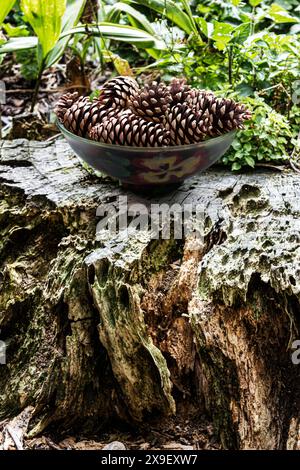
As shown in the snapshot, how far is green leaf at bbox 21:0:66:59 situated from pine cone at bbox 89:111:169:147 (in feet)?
1.56

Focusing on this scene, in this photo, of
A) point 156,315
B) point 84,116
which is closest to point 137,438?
point 156,315

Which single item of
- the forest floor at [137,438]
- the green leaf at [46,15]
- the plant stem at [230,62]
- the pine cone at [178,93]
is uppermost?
the green leaf at [46,15]

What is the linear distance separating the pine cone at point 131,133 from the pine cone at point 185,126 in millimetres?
18

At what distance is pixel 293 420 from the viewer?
1038 millimetres

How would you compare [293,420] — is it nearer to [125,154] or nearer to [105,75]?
[125,154]

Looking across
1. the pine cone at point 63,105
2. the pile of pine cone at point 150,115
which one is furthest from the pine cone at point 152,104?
the pine cone at point 63,105

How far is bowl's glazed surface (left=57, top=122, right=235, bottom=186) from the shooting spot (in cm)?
115

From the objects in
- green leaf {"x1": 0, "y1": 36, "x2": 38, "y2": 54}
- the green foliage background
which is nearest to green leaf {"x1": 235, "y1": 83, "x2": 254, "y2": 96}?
the green foliage background

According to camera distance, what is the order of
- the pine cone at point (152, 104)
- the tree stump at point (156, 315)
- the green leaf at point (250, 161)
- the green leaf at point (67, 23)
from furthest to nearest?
the green leaf at point (67, 23), the green leaf at point (250, 161), the pine cone at point (152, 104), the tree stump at point (156, 315)

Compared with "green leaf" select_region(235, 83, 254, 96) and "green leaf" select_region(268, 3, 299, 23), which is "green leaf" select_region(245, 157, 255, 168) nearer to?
"green leaf" select_region(235, 83, 254, 96)

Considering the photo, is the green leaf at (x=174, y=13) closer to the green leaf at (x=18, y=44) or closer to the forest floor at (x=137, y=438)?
the green leaf at (x=18, y=44)

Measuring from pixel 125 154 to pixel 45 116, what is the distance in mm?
Result: 890

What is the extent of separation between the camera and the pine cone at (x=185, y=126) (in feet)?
3.78
